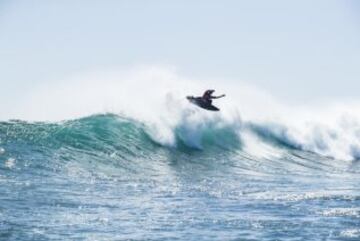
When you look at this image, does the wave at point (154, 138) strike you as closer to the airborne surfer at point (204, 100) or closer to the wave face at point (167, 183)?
the wave face at point (167, 183)

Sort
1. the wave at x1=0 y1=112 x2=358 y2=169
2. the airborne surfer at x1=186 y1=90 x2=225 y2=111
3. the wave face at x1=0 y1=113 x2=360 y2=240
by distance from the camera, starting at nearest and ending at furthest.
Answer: the wave face at x1=0 y1=113 x2=360 y2=240, the wave at x1=0 y1=112 x2=358 y2=169, the airborne surfer at x1=186 y1=90 x2=225 y2=111

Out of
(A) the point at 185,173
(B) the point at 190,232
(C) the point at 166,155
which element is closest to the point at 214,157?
(C) the point at 166,155

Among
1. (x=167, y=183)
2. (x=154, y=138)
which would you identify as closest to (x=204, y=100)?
(x=154, y=138)

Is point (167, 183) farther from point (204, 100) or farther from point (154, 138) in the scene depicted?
point (154, 138)

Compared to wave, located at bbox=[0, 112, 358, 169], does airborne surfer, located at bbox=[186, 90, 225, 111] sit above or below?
above

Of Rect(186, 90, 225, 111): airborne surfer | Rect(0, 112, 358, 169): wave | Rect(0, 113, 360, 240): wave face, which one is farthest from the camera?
Rect(186, 90, 225, 111): airborne surfer

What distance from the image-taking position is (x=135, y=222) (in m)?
12.8

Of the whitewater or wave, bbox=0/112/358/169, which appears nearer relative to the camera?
the whitewater

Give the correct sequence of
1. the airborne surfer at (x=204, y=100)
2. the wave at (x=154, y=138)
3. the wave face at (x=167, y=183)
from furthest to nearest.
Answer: the airborne surfer at (x=204, y=100) < the wave at (x=154, y=138) < the wave face at (x=167, y=183)

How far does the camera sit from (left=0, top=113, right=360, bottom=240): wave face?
12250mm

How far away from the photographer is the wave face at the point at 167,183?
12250 mm

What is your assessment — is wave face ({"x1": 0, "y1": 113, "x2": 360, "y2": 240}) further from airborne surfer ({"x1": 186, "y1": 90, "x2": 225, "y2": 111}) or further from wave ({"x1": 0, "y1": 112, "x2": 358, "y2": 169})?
airborne surfer ({"x1": 186, "y1": 90, "x2": 225, "y2": 111})

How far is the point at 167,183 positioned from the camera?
18438 millimetres

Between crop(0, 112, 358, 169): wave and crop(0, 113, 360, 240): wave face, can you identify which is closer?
crop(0, 113, 360, 240): wave face
